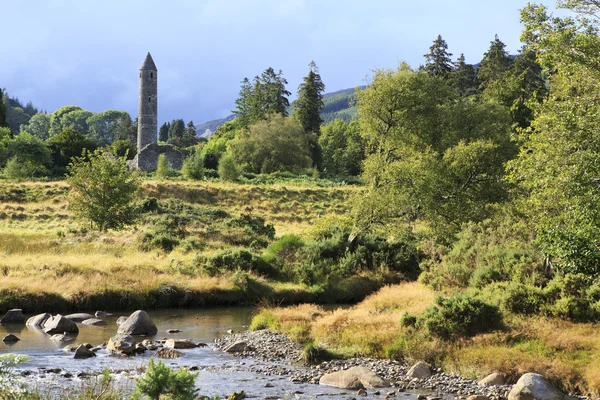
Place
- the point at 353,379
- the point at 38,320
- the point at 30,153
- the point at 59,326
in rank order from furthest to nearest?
the point at 30,153
the point at 38,320
the point at 59,326
the point at 353,379

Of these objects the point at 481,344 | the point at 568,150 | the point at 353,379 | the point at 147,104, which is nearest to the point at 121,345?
the point at 353,379

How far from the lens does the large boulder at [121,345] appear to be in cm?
1955

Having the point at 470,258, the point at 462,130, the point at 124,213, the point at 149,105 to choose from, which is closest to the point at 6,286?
the point at 124,213

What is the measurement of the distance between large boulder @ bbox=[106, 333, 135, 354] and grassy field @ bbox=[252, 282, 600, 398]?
5.69 m

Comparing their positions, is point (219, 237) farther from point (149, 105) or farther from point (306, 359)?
point (149, 105)

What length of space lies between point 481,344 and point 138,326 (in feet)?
38.9

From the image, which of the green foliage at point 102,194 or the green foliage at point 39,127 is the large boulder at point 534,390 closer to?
the green foliage at point 102,194

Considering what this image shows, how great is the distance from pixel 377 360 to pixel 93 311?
14.2 meters

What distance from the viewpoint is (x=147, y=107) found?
329 ft

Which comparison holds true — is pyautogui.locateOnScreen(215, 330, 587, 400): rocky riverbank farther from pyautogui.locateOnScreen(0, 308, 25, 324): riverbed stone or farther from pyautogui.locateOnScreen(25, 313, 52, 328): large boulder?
pyautogui.locateOnScreen(0, 308, 25, 324): riverbed stone

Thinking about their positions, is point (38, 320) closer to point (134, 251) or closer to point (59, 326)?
point (59, 326)

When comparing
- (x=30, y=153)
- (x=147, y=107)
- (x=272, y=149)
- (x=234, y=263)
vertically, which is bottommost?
(x=234, y=263)

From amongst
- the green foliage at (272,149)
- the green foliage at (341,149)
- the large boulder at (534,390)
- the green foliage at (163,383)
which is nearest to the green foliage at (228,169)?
the green foliage at (272,149)

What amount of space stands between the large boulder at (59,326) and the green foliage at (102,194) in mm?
18946
